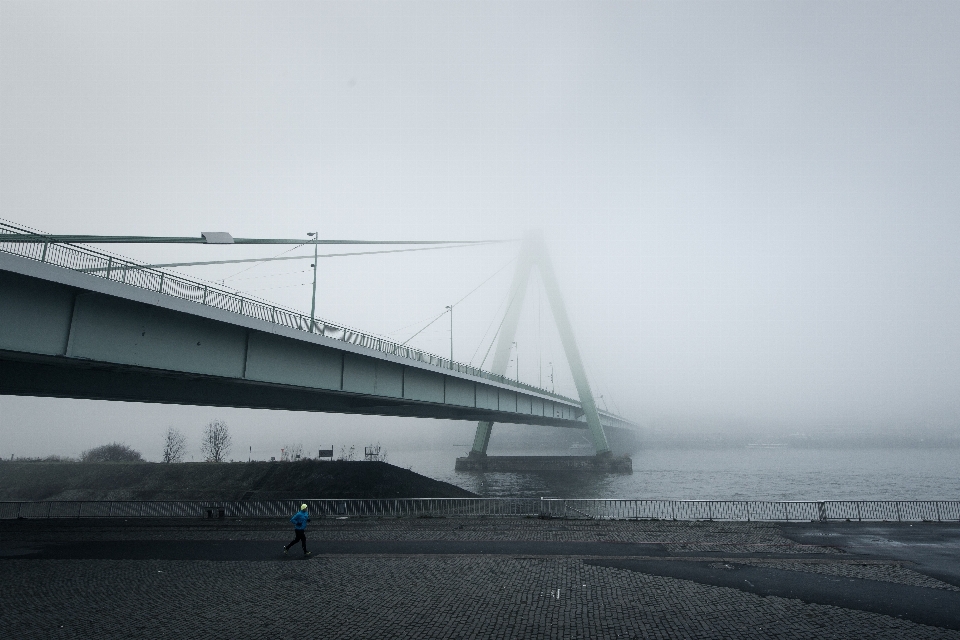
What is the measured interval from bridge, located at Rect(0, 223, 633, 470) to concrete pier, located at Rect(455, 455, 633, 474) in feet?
152

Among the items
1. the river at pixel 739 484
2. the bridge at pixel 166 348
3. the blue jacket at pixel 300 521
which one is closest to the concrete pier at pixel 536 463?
the river at pixel 739 484

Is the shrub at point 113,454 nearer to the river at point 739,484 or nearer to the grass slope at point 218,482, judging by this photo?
the grass slope at point 218,482

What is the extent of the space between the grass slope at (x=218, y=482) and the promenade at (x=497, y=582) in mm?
22472

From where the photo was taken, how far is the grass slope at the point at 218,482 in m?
43.9

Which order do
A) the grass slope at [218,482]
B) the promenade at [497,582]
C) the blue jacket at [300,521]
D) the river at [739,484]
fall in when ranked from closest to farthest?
the promenade at [497,582] → the blue jacket at [300,521] → the grass slope at [218,482] → the river at [739,484]

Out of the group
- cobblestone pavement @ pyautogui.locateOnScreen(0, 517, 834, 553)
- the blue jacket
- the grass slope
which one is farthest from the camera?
the grass slope

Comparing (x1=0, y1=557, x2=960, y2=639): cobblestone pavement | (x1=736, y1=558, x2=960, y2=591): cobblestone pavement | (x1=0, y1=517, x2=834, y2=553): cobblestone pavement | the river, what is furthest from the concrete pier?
(x1=0, y1=557, x2=960, y2=639): cobblestone pavement

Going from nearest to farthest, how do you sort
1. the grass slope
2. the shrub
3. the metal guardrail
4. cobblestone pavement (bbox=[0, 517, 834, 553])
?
cobblestone pavement (bbox=[0, 517, 834, 553]) < the metal guardrail < the grass slope < the shrub

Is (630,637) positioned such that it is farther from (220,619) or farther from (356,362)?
(356,362)

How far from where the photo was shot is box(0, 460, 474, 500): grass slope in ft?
144

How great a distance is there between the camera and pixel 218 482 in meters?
47.6

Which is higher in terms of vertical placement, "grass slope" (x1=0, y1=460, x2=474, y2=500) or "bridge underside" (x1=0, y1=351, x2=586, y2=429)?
"bridge underside" (x1=0, y1=351, x2=586, y2=429)

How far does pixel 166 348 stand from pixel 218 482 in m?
34.0

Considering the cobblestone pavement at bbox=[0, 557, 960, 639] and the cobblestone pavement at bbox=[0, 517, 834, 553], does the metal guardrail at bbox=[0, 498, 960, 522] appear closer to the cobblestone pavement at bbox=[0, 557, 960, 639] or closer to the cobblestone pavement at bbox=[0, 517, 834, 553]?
the cobblestone pavement at bbox=[0, 517, 834, 553]
